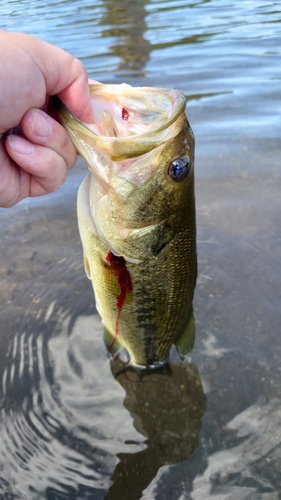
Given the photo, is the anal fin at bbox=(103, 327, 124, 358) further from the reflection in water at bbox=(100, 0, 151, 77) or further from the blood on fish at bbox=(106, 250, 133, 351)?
the reflection in water at bbox=(100, 0, 151, 77)

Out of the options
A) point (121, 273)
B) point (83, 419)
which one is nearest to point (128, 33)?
point (121, 273)

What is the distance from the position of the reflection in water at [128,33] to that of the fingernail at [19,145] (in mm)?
6007

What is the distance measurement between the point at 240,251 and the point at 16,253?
1.84 meters

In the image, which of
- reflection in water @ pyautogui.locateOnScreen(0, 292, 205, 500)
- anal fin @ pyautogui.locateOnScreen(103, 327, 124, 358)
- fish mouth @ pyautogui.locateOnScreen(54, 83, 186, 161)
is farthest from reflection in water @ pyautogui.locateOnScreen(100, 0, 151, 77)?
fish mouth @ pyautogui.locateOnScreen(54, 83, 186, 161)

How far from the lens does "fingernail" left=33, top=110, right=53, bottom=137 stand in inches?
70.0

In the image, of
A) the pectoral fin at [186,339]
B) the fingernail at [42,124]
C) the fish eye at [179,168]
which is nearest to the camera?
the fingernail at [42,124]

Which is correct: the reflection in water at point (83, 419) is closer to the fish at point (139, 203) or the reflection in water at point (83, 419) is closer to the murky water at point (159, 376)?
the murky water at point (159, 376)

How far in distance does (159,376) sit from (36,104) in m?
1.80

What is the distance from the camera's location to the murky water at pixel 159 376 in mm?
2414

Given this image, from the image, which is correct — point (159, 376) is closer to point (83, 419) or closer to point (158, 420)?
point (158, 420)

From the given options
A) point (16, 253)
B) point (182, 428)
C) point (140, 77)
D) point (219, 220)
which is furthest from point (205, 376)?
point (140, 77)

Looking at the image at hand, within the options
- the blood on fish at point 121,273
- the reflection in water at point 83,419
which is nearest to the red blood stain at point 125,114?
the blood on fish at point 121,273

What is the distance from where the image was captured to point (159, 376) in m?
2.85

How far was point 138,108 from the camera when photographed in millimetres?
1909
